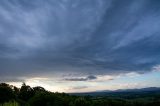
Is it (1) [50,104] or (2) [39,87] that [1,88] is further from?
(2) [39,87]

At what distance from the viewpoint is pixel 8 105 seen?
1925 centimetres

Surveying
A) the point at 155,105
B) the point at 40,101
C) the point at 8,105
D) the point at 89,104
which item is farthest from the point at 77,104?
the point at 8,105

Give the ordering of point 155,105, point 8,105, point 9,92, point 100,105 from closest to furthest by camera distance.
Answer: point 8,105 → point 100,105 → point 155,105 → point 9,92

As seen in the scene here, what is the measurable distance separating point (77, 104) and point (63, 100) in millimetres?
11048

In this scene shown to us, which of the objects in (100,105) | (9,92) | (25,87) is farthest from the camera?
(25,87)

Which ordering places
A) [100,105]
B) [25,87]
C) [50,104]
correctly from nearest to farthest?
[100,105]
[50,104]
[25,87]

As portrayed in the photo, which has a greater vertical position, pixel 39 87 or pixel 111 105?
pixel 39 87

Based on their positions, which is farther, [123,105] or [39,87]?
[39,87]

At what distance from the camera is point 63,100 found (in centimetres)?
8981

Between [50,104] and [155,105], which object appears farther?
[50,104]

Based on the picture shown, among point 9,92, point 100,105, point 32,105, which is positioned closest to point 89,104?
point 100,105

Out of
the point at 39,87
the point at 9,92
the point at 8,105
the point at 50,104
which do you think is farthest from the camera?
the point at 39,87

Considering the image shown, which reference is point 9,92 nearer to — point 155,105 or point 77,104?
point 77,104

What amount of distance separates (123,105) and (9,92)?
139 ft
